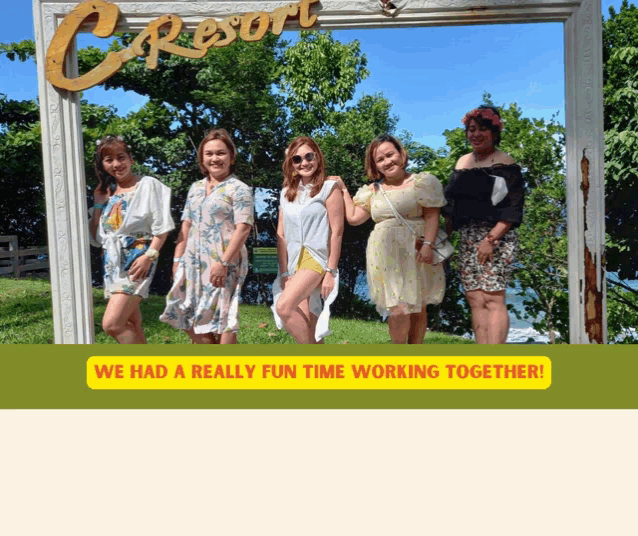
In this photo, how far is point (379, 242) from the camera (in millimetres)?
4051

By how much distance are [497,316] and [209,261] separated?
1.98 meters

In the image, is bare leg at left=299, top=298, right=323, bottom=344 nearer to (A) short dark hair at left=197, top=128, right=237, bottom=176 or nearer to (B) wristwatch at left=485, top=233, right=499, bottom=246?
(A) short dark hair at left=197, top=128, right=237, bottom=176

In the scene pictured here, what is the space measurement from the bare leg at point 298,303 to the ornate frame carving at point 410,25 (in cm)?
136

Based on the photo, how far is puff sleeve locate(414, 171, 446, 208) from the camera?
13.1 ft

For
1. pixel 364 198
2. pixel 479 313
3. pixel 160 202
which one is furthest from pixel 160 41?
pixel 479 313

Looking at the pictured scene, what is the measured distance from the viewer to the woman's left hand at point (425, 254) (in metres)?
4.02

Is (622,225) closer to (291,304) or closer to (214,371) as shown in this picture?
(291,304)

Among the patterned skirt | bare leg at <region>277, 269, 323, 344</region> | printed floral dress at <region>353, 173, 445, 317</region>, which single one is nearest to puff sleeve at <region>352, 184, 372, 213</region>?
printed floral dress at <region>353, 173, 445, 317</region>

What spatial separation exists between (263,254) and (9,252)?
1861 millimetres

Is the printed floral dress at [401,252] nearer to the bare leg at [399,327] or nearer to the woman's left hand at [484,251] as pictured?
the bare leg at [399,327]

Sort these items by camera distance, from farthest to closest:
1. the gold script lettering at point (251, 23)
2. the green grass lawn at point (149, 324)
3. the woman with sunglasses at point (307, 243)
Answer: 1. the green grass lawn at point (149, 324)
2. the woman with sunglasses at point (307, 243)
3. the gold script lettering at point (251, 23)

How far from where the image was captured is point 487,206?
4047mm

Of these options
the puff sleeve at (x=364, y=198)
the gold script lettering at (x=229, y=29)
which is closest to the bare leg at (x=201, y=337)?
the puff sleeve at (x=364, y=198)

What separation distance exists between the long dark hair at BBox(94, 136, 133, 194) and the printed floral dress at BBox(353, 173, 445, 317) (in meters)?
1.66
